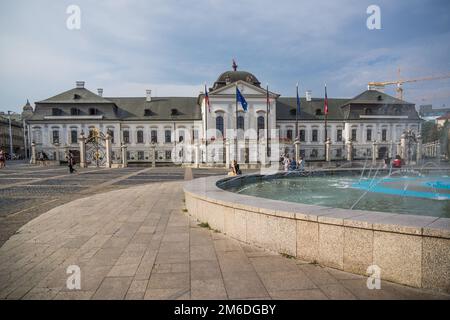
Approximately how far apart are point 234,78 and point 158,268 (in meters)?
54.3

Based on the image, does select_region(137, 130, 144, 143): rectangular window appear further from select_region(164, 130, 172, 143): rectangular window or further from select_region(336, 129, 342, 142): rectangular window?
select_region(336, 129, 342, 142): rectangular window

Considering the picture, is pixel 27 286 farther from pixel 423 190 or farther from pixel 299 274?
pixel 423 190

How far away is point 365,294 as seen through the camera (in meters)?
3.39

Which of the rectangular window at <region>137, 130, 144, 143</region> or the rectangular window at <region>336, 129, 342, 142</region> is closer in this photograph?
the rectangular window at <region>137, 130, 144, 143</region>

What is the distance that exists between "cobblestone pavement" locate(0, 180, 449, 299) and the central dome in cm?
5093

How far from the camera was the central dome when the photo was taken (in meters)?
55.2

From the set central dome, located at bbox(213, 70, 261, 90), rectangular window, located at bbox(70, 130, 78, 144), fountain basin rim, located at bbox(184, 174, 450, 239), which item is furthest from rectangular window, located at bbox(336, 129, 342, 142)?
fountain basin rim, located at bbox(184, 174, 450, 239)

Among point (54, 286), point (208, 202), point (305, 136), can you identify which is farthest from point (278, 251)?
point (305, 136)

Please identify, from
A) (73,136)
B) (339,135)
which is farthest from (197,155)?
(339,135)

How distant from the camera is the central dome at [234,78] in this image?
5516 centimetres

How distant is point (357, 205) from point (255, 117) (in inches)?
1849

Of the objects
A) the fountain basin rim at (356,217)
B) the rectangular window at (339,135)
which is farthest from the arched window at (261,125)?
the fountain basin rim at (356,217)

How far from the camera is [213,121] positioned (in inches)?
2050
